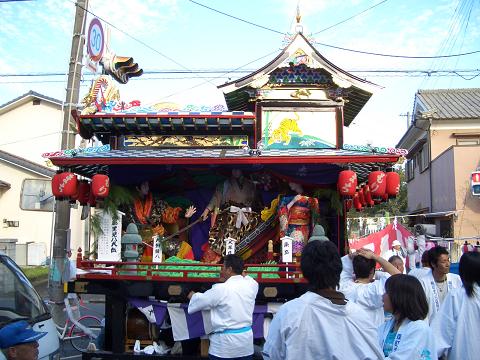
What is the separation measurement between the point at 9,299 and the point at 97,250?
360cm

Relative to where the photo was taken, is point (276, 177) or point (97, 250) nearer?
point (97, 250)

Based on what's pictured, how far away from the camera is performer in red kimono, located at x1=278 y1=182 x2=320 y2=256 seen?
8.66 m

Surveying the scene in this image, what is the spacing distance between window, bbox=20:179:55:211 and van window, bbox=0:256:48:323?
1951cm

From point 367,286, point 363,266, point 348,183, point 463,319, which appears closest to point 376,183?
point 348,183

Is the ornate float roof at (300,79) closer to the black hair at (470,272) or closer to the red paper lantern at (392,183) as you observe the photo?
the red paper lantern at (392,183)

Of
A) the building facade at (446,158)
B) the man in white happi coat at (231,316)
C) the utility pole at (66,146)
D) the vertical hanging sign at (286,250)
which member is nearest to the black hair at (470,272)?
the man in white happi coat at (231,316)

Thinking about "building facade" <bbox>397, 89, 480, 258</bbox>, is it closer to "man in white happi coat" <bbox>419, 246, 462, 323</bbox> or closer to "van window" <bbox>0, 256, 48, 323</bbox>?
"man in white happi coat" <bbox>419, 246, 462, 323</bbox>

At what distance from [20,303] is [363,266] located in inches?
131

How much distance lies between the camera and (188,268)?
8031 millimetres

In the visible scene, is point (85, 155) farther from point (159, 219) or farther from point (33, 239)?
point (33, 239)

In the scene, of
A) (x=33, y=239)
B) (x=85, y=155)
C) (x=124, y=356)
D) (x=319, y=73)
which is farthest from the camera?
(x=33, y=239)

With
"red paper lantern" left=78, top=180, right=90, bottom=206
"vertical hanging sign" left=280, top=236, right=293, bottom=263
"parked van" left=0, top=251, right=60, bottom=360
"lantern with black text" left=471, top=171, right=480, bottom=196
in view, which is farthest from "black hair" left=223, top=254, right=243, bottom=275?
"lantern with black text" left=471, top=171, right=480, bottom=196

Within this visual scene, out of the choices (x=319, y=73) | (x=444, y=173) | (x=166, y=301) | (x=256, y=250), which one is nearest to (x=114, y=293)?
(x=166, y=301)

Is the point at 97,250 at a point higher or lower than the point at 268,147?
lower
